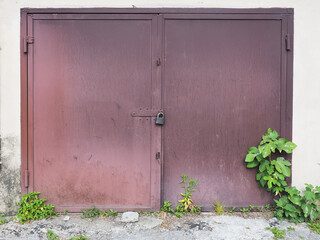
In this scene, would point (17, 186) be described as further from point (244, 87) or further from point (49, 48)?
point (244, 87)

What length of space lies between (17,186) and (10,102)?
97cm

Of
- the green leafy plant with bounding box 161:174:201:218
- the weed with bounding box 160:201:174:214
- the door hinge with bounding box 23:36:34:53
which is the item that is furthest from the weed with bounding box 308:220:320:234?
the door hinge with bounding box 23:36:34:53

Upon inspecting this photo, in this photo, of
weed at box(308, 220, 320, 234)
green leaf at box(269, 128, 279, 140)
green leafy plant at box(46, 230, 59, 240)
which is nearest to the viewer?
green leafy plant at box(46, 230, 59, 240)

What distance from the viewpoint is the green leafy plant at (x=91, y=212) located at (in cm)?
313

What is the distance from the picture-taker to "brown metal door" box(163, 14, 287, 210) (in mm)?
3189

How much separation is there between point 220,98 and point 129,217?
1688mm

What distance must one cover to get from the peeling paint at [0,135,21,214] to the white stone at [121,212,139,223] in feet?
4.10

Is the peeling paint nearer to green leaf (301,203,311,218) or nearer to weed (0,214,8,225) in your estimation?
weed (0,214,8,225)

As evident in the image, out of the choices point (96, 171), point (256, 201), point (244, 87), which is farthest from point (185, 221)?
point (244, 87)

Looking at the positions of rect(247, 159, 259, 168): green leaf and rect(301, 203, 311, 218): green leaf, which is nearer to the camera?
rect(301, 203, 311, 218): green leaf

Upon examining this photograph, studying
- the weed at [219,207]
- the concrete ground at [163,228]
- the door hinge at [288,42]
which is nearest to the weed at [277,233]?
the concrete ground at [163,228]

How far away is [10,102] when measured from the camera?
3.15 m
